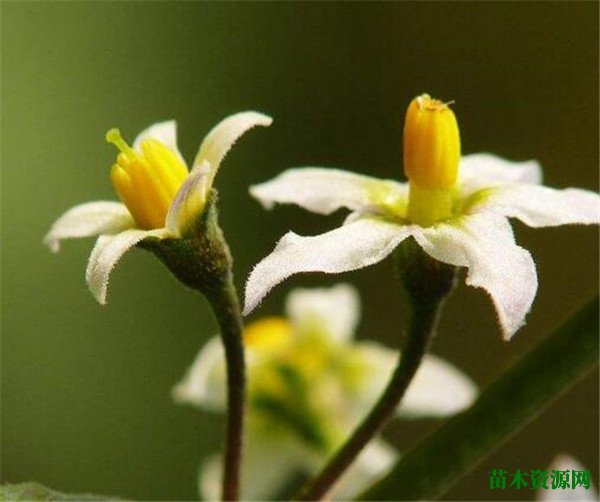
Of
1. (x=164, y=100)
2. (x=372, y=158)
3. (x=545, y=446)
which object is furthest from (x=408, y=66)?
(x=545, y=446)

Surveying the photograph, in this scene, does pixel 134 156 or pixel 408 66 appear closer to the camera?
pixel 134 156

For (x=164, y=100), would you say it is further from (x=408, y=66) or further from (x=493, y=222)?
(x=493, y=222)

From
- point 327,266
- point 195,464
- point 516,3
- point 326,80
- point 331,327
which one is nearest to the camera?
point 327,266

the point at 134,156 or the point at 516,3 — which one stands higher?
the point at 134,156

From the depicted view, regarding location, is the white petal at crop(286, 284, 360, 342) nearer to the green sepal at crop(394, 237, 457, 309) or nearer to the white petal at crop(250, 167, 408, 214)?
the white petal at crop(250, 167, 408, 214)

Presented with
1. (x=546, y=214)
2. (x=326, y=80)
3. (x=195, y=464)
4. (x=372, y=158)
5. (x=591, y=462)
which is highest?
(x=546, y=214)

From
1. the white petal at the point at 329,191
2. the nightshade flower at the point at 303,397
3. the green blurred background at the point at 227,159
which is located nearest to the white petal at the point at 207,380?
the nightshade flower at the point at 303,397

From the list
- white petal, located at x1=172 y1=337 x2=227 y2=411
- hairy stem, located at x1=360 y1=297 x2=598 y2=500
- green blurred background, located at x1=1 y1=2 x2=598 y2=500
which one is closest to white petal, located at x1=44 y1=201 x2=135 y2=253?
hairy stem, located at x1=360 y1=297 x2=598 y2=500

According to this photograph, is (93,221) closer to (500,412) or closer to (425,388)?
(500,412)
